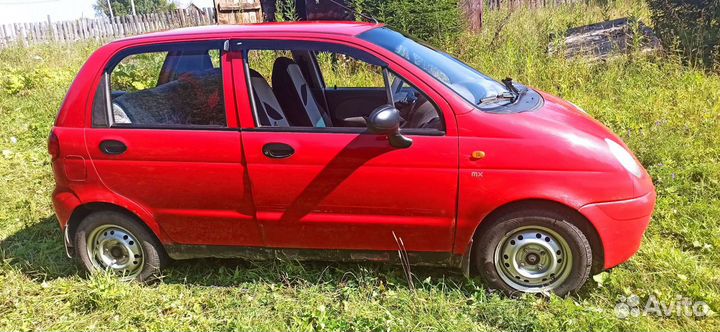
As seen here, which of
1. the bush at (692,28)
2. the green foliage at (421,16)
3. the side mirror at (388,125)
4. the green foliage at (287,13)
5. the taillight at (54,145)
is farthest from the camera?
the green foliage at (421,16)

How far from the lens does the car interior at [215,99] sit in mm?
3242

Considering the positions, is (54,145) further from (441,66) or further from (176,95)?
(441,66)

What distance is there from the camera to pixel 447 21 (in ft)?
29.0

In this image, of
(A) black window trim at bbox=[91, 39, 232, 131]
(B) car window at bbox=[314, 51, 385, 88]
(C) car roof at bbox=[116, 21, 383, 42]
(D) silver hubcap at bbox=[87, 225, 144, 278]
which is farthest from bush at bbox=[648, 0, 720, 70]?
(D) silver hubcap at bbox=[87, 225, 144, 278]

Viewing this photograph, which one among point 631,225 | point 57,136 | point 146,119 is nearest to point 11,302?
point 57,136

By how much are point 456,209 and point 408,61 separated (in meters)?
0.91

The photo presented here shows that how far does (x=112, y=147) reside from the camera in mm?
3281

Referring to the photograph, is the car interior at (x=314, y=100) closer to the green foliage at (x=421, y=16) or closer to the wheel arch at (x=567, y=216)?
the wheel arch at (x=567, y=216)

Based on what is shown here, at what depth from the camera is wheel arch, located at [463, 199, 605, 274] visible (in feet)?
9.70

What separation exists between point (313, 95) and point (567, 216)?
215cm

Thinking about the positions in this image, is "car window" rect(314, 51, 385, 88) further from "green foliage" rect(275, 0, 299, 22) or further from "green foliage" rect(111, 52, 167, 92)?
"green foliage" rect(275, 0, 299, 22)

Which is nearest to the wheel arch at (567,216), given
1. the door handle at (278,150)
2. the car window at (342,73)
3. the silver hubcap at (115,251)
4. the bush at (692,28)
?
the door handle at (278,150)

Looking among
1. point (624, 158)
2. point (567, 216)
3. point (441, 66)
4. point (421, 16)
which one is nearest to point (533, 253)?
point (567, 216)

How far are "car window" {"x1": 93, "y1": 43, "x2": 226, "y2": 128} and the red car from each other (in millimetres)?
11
